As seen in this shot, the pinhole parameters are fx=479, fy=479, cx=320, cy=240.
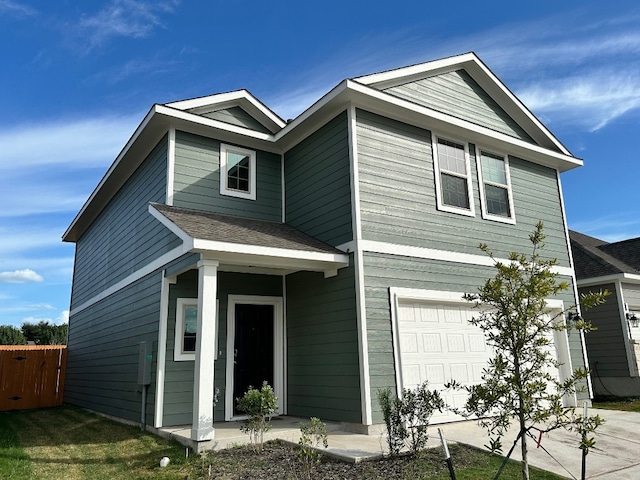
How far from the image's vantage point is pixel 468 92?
1070 cm

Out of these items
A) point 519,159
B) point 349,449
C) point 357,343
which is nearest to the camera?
point 349,449

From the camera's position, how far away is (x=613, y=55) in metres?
10.4

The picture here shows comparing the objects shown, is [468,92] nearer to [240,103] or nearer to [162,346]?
[240,103]

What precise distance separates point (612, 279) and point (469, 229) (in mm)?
6124

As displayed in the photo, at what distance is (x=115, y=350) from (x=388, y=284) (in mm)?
6811

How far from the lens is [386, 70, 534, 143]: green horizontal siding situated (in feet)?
31.6

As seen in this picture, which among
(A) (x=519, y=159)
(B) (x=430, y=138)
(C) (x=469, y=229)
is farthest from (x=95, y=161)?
(A) (x=519, y=159)

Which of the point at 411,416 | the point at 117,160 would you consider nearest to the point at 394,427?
the point at 411,416

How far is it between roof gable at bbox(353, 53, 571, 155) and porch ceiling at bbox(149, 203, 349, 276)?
10.6ft

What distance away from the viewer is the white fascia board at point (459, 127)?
27.0 feet

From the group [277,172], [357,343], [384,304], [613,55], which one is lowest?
[357,343]

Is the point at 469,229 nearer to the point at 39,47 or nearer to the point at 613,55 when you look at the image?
the point at 613,55

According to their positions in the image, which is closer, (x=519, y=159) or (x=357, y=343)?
(x=357, y=343)

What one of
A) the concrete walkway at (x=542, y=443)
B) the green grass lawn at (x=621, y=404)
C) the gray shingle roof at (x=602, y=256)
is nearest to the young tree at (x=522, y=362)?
the concrete walkway at (x=542, y=443)
